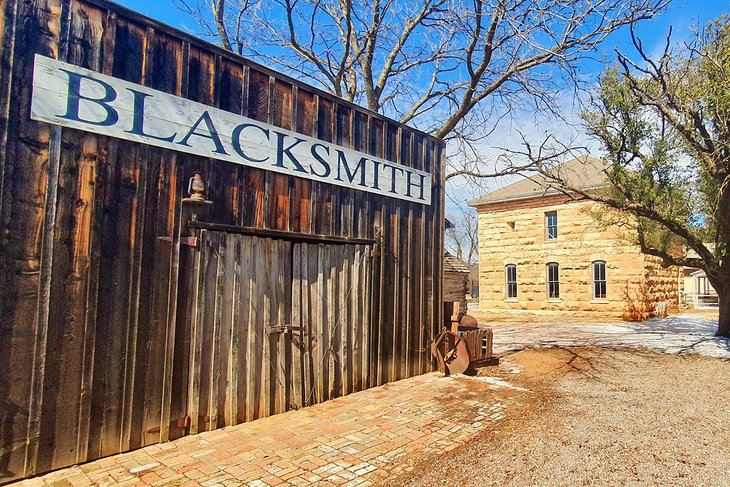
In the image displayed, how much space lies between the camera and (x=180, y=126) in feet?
14.8

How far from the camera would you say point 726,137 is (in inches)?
354

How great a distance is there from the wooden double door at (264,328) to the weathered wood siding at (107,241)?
4 centimetres

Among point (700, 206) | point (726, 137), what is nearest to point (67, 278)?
point (726, 137)

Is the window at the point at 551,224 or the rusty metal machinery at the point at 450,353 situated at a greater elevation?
the window at the point at 551,224

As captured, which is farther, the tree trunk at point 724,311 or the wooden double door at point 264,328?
the tree trunk at point 724,311

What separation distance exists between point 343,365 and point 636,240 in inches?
478

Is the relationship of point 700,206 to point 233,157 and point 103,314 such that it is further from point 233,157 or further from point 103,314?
point 103,314

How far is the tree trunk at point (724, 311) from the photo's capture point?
12258mm

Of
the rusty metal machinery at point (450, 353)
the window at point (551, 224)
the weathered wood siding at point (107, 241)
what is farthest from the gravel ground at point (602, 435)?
the window at point (551, 224)

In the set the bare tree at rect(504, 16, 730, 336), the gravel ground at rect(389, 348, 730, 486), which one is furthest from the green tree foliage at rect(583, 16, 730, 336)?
the gravel ground at rect(389, 348, 730, 486)

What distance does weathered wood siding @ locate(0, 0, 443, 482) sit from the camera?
3.58 metres

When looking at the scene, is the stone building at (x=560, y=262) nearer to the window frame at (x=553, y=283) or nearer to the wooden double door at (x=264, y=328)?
the window frame at (x=553, y=283)

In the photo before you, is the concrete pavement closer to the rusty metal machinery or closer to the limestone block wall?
the limestone block wall

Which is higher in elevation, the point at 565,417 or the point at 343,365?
the point at 343,365
